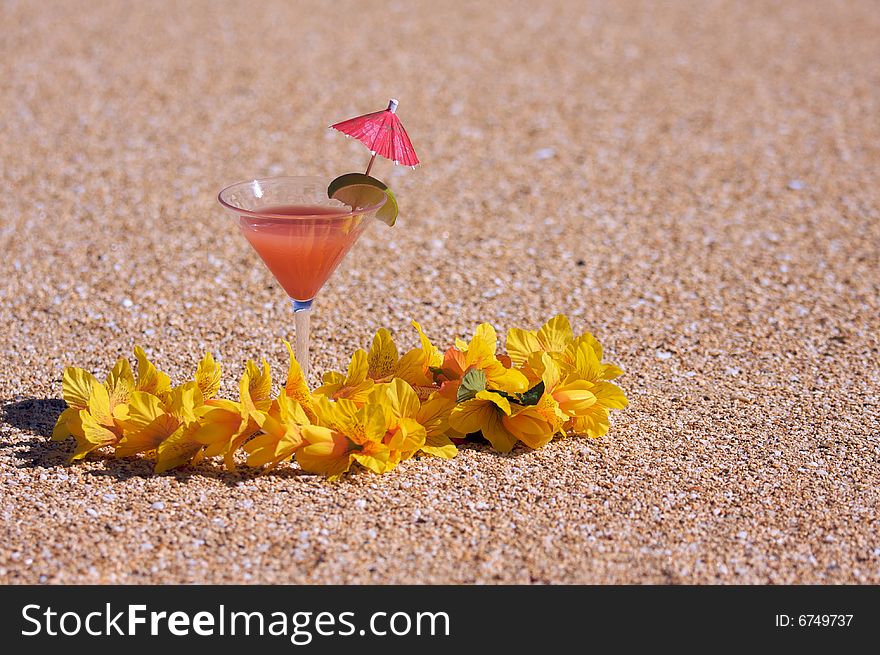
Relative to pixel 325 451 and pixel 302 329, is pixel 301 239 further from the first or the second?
pixel 325 451

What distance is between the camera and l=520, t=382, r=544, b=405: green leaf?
2.91 metres

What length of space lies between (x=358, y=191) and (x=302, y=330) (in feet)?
1.54

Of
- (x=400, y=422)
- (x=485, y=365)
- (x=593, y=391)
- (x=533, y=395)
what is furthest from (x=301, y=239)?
(x=593, y=391)

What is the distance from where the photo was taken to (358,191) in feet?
9.25

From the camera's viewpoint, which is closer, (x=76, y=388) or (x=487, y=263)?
(x=76, y=388)

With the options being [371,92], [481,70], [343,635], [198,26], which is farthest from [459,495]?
[198,26]

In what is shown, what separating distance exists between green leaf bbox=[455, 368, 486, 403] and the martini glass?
0.50 meters

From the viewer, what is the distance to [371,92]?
6766 mm

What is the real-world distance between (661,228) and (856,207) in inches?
44.7

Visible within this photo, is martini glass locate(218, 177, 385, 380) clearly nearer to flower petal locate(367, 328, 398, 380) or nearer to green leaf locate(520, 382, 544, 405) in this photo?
flower petal locate(367, 328, 398, 380)

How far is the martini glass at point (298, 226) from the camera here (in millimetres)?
2707

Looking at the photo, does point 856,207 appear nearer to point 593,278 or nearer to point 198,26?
point 593,278

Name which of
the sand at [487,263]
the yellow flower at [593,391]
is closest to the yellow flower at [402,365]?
the sand at [487,263]

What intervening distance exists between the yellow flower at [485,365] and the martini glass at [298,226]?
1.51 ft
